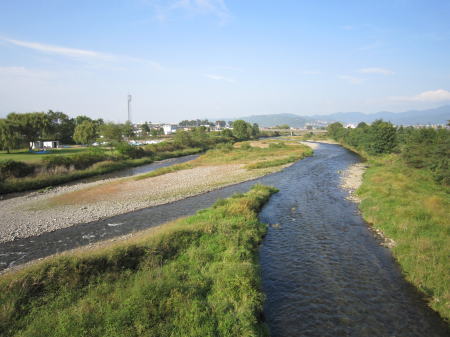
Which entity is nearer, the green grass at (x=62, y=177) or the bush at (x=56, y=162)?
the green grass at (x=62, y=177)

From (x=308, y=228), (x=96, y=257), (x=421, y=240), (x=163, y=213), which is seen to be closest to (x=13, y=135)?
(x=163, y=213)

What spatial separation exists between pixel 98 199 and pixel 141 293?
2289 cm

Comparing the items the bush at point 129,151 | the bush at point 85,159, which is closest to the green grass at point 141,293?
the bush at point 85,159

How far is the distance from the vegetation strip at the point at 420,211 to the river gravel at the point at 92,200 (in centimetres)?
1953

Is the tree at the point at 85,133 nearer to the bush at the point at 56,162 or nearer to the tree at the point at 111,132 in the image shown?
the tree at the point at 111,132

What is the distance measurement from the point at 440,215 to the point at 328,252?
30.3ft

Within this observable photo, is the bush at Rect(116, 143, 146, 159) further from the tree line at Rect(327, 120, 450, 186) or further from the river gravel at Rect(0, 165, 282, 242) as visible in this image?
the tree line at Rect(327, 120, 450, 186)

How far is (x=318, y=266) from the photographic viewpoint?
591 inches

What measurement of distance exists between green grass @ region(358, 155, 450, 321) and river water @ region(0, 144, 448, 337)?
2.37ft

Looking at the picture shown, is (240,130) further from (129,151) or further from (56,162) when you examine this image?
(56,162)

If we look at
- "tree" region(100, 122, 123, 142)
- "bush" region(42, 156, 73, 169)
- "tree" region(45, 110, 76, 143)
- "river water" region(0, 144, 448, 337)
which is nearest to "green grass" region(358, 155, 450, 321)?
"river water" region(0, 144, 448, 337)

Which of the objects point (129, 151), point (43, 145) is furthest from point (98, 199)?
point (43, 145)

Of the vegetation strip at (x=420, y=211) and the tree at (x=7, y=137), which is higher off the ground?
the tree at (x=7, y=137)

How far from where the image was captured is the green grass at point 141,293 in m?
8.66
